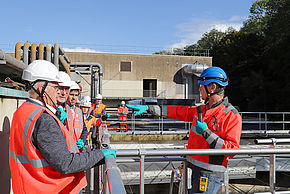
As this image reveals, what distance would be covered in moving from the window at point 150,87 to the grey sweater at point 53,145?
76.8ft

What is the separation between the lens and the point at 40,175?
1.48 m

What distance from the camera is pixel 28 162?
Answer: 58.2 inches

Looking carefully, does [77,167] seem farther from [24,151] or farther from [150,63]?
[150,63]

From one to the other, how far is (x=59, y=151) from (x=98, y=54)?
2451cm

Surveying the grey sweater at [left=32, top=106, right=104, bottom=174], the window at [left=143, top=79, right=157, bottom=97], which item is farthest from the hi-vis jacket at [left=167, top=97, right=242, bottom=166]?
the window at [left=143, top=79, right=157, bottom=97]

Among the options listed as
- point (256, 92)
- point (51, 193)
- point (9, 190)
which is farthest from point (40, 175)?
point (256, 92)

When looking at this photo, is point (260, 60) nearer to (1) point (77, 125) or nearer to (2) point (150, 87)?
(2) point (150, 87)

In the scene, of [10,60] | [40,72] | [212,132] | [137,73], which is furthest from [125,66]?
[40,72]

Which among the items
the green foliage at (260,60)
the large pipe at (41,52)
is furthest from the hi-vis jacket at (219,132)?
the green foliage at (260,60)

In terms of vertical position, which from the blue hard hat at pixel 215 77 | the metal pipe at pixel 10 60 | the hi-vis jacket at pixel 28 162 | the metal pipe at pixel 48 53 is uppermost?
the metal pipe at pixel 48 53

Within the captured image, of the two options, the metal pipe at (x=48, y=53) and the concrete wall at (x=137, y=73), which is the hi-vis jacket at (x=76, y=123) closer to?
the metal pipe at (x=48, y=53)

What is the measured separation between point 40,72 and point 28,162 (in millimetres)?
639

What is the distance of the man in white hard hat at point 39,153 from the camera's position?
1427 millimetres

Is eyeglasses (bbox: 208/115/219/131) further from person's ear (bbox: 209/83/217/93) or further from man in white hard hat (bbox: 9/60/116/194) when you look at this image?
man in white hard hat (bbox: 9/60/116/194)
